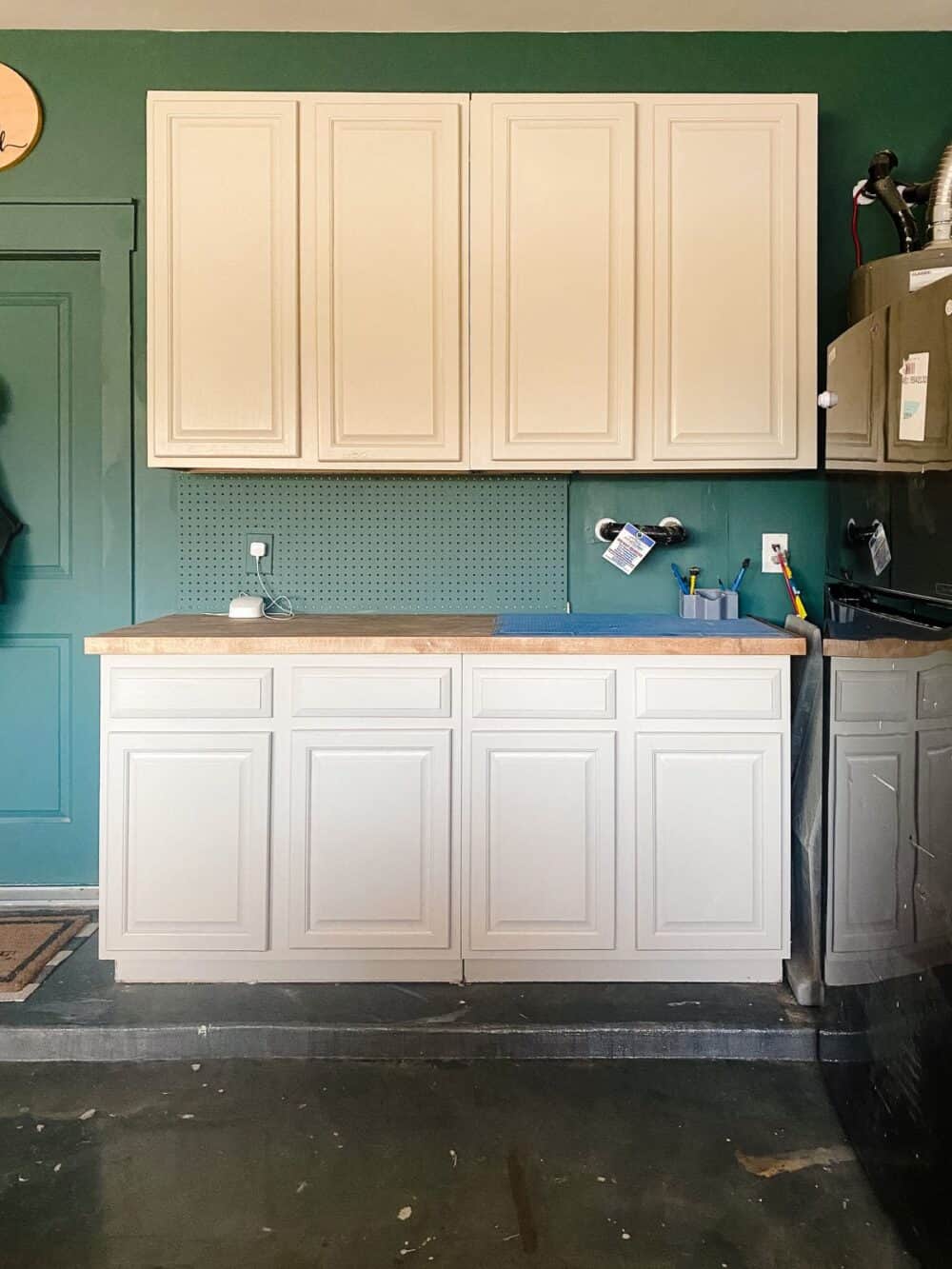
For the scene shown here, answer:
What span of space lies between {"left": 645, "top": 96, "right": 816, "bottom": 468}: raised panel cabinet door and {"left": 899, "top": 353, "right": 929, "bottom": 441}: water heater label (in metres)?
1.09

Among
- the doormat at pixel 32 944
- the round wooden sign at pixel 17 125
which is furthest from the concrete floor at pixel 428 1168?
the round wooden sign at pixel 17 125

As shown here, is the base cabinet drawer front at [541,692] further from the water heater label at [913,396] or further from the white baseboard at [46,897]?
the white baseboard at [46,897]

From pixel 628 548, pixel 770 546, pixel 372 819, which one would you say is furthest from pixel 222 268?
pixel 770 546

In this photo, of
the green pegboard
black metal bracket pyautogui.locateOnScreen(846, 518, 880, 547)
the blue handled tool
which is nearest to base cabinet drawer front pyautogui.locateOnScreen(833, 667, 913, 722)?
black metal bracket pyautogui.locateOnScreen(846, 518, 880, 547)

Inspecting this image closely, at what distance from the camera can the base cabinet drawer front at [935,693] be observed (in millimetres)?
1295

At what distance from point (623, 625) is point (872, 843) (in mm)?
1097

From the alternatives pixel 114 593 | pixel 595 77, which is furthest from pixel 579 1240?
pixel 595 77

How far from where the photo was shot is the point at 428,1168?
5.80 ft

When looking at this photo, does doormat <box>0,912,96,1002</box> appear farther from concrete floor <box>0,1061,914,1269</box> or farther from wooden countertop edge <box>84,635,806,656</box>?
wooden countertop edge <box>84,635,806,656</box>

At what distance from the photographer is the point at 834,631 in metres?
1.90

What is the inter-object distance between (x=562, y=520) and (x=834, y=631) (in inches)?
44.5

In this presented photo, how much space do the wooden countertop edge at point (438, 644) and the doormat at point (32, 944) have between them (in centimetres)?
90

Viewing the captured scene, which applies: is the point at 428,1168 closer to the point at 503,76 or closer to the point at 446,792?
the point at 446,792

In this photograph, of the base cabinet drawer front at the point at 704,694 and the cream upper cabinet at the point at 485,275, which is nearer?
the base cabinet drawer front at the point at 704,694
